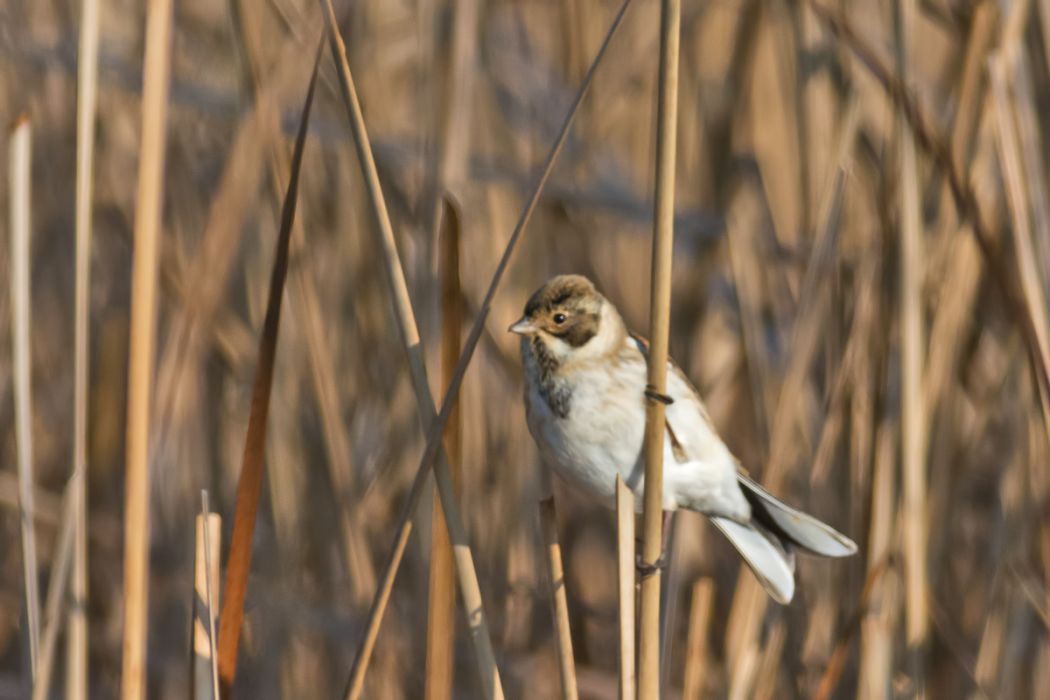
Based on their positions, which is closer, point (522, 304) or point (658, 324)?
point (658, 324)

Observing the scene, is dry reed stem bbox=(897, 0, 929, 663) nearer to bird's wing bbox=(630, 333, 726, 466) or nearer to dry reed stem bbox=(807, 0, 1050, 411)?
dry reed stem bbox=(807, 0, 1050, 411)

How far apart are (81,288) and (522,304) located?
146 cm

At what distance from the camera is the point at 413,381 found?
1.24 metres

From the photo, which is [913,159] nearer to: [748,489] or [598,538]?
[748,489]

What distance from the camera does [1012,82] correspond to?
5.93 feet

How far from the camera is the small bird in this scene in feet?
5.56

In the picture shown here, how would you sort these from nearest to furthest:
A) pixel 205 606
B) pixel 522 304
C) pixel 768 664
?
pixel 205 606 < pixel 768 664 < pixel 522 304

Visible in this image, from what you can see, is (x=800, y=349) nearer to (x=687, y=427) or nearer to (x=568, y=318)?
(x=687, y=427)

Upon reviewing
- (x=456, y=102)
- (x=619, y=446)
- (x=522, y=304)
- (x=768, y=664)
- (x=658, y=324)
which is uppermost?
(x=456, y=102)

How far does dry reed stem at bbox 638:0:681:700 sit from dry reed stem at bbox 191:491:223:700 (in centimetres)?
44

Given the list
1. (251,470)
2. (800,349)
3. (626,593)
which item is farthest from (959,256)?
(251,470)

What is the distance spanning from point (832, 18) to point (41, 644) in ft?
4.89

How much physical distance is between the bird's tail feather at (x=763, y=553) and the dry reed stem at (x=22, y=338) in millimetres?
955

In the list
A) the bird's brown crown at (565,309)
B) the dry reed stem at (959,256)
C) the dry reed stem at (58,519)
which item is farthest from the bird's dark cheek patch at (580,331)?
the dry reed stem at (58,519)
